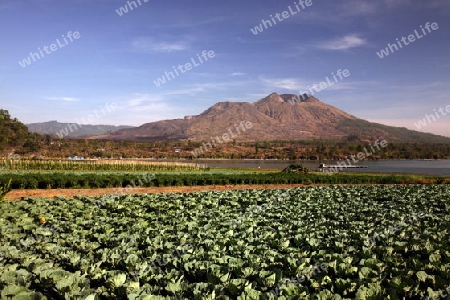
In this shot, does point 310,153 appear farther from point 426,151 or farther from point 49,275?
point 49,275

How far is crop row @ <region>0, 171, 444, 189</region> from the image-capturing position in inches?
987

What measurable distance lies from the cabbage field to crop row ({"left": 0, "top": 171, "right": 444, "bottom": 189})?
42.6 ft

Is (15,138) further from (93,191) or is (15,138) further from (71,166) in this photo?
(93,191)

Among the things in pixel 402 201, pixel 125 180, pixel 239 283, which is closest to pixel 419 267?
pixel 239 283

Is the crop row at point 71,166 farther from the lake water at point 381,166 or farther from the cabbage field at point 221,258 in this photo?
the cabbage field at point 221,258

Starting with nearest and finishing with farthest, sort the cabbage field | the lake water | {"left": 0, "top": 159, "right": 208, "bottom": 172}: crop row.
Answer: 1. the cabbage field
2. {"left": 0, "top": 159, "right": 208, "bottom": 172}: crop row
3. the lake water

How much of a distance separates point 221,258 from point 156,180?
22892 millimetres

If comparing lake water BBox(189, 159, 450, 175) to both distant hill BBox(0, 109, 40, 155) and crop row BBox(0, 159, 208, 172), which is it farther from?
distant hill BBox(0, 109, 40, 155)

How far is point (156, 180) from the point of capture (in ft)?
94.2

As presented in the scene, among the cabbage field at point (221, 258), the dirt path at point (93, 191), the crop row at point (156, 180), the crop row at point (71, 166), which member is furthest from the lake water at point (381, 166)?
the cabbage field at point (221, 258)

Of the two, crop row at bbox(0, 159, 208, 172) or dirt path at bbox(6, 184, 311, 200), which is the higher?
crop row at bbox(0, 159, 208, 172)

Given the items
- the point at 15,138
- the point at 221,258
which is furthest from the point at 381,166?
the point at 221,258

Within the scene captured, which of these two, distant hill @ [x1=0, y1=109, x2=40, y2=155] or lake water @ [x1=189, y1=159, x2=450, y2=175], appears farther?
distant hill @ [x1=0, y1=109, x2=40, y2=155]

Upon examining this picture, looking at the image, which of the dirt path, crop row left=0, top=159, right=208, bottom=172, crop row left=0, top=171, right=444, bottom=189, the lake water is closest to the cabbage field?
the dirt path
